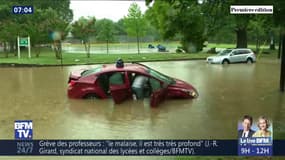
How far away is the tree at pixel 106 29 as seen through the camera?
19.2ft

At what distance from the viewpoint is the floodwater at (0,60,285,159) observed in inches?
265

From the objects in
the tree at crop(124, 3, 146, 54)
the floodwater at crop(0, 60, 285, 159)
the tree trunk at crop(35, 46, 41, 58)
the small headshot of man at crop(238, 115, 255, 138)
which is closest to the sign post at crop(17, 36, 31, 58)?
the tree trunk at crop(35, 46, 41, 58)

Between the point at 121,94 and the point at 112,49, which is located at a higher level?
the point at 112,49

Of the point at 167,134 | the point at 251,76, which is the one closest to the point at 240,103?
the point at 167,134

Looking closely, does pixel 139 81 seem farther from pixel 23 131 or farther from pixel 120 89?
pixel 23 131

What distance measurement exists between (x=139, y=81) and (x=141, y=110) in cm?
101

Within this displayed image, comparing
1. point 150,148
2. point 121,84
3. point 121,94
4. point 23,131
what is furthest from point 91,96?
point 150,148

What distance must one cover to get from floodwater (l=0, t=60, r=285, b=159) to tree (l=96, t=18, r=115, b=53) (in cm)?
158

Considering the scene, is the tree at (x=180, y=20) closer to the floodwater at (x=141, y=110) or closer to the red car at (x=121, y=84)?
the floodwater at (x=141, y=110)

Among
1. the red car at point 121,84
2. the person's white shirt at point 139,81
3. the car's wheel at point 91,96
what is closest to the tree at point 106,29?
the red car at point 121,84

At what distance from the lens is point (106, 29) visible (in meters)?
5.89

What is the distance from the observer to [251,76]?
13.5 m

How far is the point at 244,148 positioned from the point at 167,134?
8.01ft

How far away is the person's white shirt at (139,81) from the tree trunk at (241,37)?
2.82 metres
